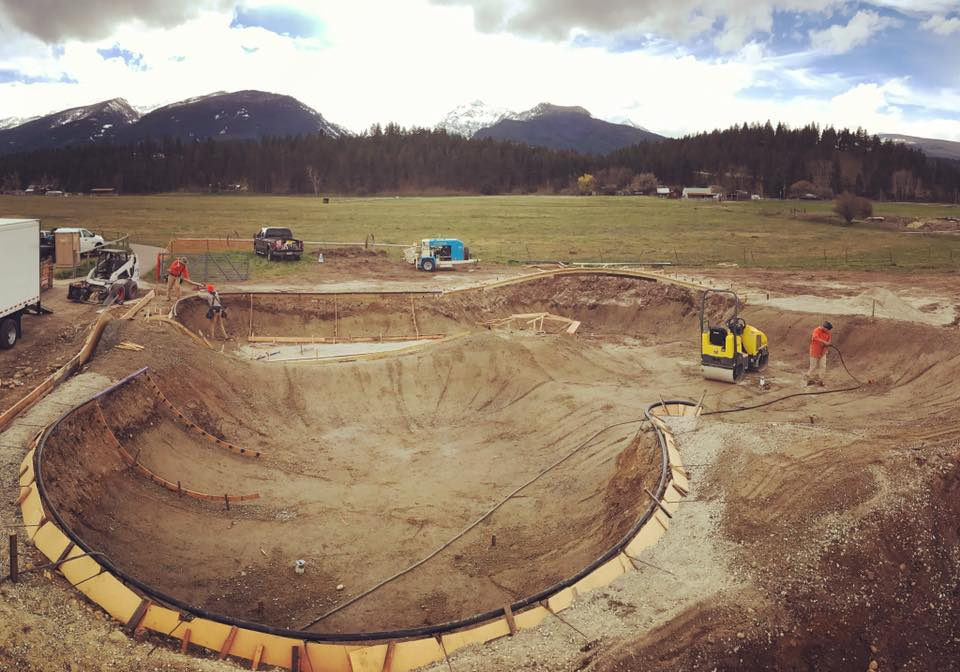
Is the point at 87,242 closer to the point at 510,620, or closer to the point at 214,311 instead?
the point at 214,311

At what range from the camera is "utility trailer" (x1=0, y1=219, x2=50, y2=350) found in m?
20.1

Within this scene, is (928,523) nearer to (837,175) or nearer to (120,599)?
(120,599)

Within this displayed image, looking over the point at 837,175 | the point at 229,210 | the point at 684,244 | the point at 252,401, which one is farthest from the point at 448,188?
the point at 252,401


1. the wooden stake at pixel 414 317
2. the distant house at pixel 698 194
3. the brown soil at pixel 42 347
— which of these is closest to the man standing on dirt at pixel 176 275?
the brown soil at pixel 42 347

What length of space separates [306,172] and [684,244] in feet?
285

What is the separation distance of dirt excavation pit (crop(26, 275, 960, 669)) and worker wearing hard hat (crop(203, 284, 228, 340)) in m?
0.65

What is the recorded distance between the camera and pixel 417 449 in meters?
20.3

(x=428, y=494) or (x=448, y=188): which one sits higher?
(x=448, y=188)

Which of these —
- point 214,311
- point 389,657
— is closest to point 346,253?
point 214,311

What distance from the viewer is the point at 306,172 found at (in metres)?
123

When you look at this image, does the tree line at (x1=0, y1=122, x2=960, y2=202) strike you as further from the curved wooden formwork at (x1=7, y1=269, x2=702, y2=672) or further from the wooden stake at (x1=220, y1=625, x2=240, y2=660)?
the wooden stake at (x1=220, y1=625, x2=240, y2=660)

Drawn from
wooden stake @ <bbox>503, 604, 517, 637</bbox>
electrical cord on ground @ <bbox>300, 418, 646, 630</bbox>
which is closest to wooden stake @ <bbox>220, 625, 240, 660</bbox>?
electrical cord on ground @ <bbox>300, 418, 646, 630</bbox>

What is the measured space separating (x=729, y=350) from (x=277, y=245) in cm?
2699

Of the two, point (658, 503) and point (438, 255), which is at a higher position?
point (438, 255)
